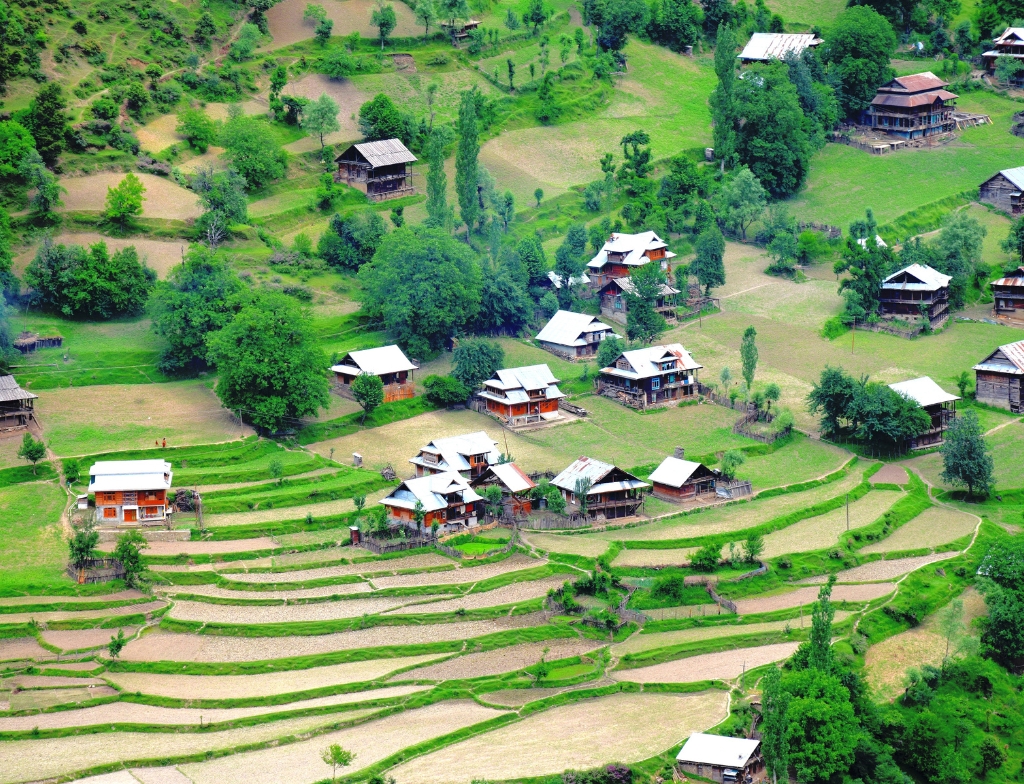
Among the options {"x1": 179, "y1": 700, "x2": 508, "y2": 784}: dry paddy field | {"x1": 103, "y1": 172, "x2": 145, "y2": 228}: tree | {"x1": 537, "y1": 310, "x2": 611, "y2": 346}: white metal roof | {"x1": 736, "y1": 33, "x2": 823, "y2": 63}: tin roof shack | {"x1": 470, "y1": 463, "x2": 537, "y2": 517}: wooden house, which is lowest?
{"x1": 537, "y1": 310, "x2": 611, "y2": 346}: white metal roof

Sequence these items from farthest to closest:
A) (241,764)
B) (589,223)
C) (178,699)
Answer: (589,223) → (178,699) → (241,764)

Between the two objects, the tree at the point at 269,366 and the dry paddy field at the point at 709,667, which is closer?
the dry paddy field at the point at 709,667

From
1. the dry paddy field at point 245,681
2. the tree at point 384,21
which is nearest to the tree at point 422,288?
the tree at point 384,21

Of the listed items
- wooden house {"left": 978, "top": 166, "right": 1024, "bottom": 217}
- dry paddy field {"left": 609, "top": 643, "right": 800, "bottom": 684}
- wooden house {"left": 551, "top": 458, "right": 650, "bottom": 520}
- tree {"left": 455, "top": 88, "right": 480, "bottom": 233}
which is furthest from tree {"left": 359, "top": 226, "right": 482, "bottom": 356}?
wooden house {"left": 978, "top": 166, "right": 1024, "bottom": 217}

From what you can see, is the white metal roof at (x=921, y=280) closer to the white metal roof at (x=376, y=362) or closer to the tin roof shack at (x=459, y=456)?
the white metal roof at (x=376, y=362)

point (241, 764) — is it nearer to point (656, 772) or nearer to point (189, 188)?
point (656, 772)

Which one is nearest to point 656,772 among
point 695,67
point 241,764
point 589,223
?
point 241,764

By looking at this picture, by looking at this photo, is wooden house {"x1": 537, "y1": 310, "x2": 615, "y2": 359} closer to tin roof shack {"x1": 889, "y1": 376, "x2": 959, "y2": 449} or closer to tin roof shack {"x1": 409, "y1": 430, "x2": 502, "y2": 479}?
tin roof shack {"x1": 409, "y1": 430, "x2": 502, "y2": 479}
